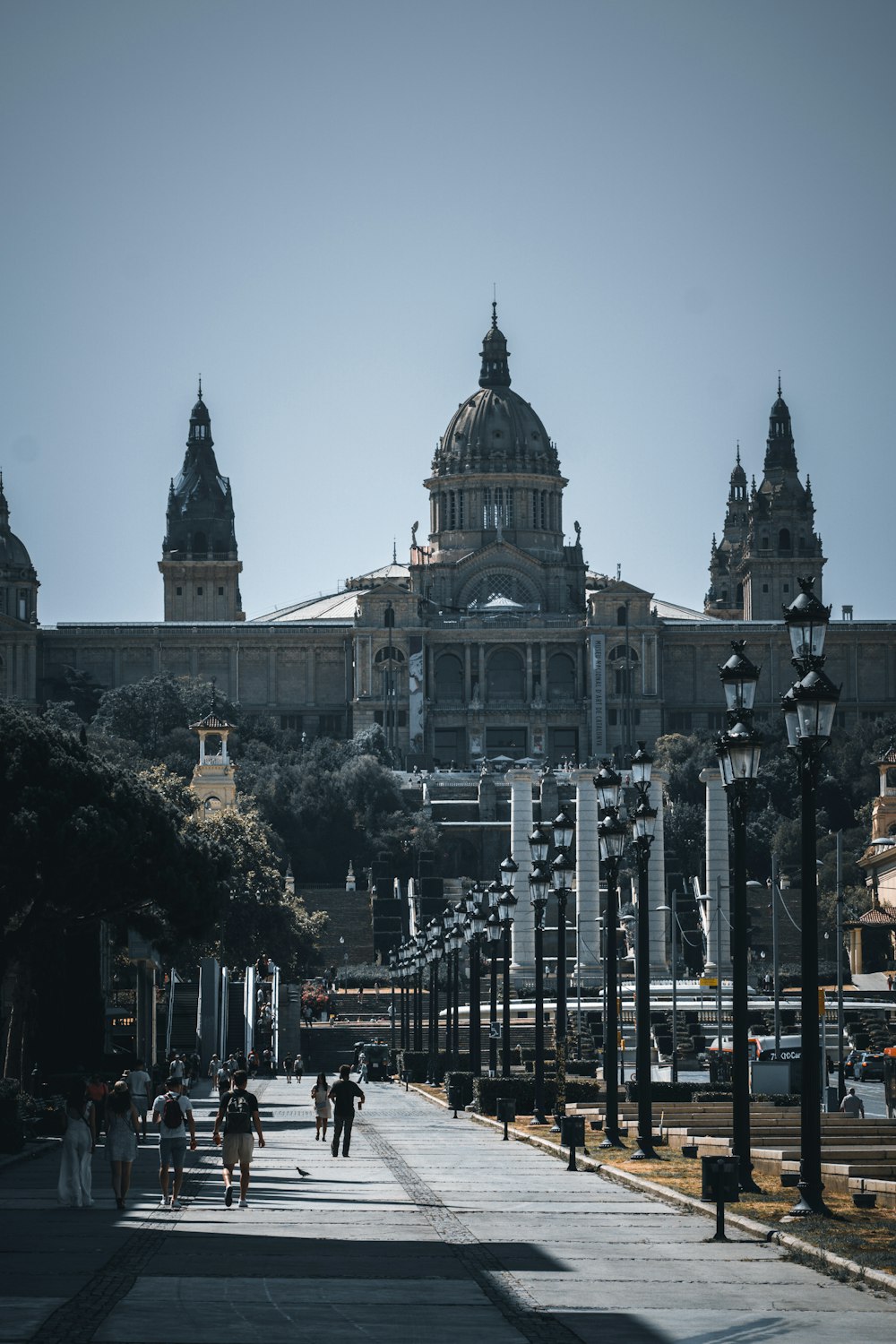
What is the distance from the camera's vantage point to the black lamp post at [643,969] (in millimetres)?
32469

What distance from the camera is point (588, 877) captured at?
394 feet

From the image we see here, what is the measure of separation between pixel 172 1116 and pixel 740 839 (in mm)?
6512

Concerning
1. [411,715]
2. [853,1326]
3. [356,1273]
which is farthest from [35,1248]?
[411,715]

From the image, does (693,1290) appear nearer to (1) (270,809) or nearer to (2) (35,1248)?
(2) (35,1248)

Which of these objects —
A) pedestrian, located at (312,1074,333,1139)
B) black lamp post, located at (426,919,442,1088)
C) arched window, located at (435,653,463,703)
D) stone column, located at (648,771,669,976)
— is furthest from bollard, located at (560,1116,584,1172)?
arched window, located at (435,653,463,703)

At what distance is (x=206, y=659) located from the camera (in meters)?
197

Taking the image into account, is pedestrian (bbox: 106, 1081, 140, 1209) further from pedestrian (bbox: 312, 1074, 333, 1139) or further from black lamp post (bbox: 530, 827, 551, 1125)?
black lamp post (bbox: 530, 827, 551, 1125)

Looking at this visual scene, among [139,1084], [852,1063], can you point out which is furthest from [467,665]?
[139,1084]

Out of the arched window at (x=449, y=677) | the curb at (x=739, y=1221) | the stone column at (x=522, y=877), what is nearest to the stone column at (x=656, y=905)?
the stone column at (x=522, y=877)

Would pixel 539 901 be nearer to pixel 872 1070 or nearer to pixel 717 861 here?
pixel 872 1070

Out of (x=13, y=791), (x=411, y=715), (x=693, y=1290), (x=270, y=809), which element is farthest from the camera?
(x=411, y=715)

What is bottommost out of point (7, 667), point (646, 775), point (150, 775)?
point (646, 775)

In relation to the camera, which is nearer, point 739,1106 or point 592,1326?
point 592,1326

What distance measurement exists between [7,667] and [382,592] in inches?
1116
